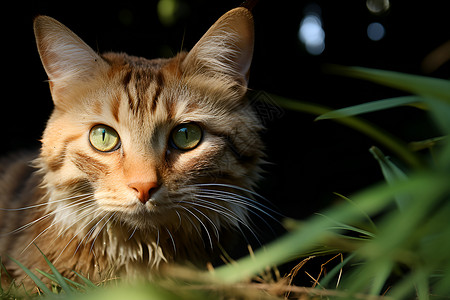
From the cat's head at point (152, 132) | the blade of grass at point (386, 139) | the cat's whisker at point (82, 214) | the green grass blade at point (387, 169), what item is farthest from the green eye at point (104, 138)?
the green grass blade at point (387, 169)

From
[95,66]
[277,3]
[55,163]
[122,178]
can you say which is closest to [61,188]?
[55,163]

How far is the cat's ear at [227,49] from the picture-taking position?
5.04ft

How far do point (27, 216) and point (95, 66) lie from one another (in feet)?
2.43

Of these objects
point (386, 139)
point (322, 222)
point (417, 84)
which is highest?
point (417, 84)

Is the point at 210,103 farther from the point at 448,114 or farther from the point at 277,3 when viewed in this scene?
the point at 277,3

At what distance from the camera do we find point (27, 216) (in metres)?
1.68

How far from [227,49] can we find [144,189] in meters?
0.73

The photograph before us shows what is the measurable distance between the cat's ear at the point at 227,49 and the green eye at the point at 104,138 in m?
0.43

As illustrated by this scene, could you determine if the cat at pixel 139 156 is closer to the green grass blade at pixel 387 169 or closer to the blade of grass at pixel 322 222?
the green grass blade at pixel 387 169

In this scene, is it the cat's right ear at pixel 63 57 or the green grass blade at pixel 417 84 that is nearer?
the green grass blade at pixel 417 84

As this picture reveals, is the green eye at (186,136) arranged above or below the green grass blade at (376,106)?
below

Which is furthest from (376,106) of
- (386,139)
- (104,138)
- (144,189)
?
(104,138)

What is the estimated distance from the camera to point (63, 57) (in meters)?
1.57

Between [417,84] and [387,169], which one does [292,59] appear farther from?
[417,84]
